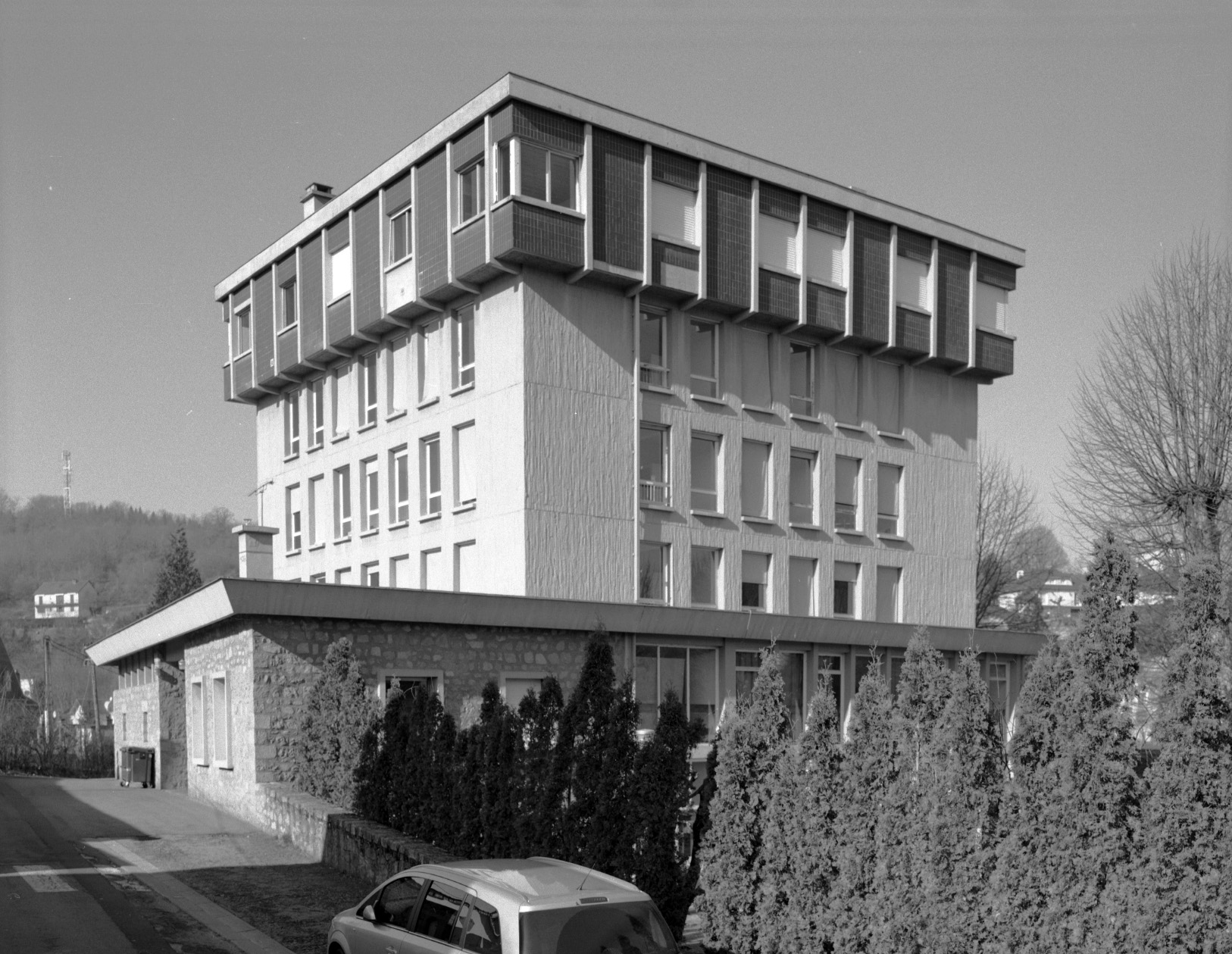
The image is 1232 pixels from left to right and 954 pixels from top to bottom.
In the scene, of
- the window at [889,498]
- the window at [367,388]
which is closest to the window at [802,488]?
the window at [889,498]

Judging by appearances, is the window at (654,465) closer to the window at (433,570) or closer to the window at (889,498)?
the window at (433,570)

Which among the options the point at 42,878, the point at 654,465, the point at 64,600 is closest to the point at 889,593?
the point at 654,465

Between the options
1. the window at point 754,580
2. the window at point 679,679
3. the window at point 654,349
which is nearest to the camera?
the window at point 679,679

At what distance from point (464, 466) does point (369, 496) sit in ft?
18.1

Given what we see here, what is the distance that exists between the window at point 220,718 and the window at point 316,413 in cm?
1670

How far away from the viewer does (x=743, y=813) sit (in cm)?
1200

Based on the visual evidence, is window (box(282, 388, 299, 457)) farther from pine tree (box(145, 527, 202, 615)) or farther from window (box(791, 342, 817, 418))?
pine tree (box(145, 527, 202, 615))

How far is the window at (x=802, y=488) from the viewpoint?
37.2 m

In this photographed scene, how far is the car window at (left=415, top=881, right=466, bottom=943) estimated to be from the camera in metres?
9.73

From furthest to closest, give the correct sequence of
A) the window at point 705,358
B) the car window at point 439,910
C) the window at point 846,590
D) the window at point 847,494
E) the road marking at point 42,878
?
the window at point 847,494 → the window at point 846,590 → the window at point 705,358 → the road marking at point 42,878 → the car window at point 439,910

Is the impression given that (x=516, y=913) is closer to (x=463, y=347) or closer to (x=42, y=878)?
(x=42, y=878)

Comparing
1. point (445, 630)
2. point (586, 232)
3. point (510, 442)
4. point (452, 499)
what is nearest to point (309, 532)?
point (452, 499)

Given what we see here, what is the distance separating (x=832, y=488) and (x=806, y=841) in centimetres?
2718

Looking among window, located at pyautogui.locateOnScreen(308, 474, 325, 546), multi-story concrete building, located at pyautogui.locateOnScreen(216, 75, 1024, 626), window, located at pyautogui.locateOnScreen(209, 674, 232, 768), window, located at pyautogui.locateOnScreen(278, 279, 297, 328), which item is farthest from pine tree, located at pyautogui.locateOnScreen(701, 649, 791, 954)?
window, located at pyautogui.locateOnScreen(278, 279, 297, 328)
